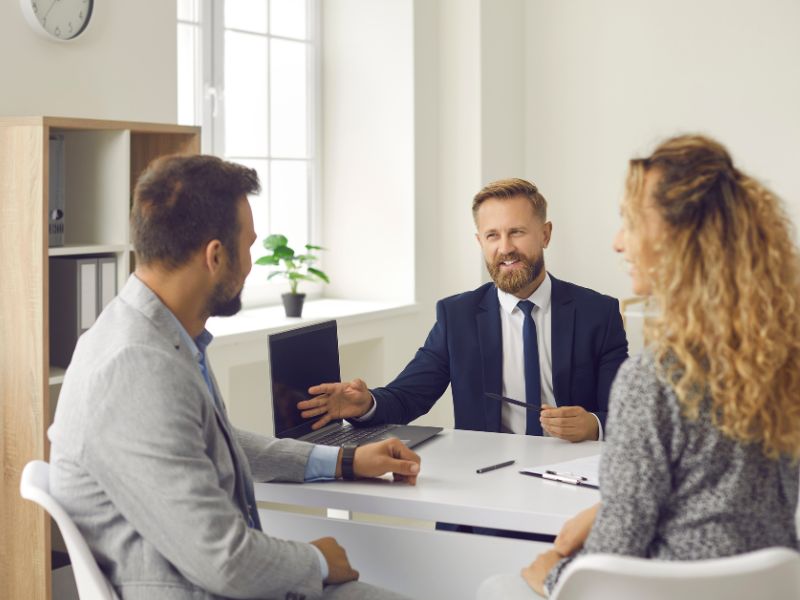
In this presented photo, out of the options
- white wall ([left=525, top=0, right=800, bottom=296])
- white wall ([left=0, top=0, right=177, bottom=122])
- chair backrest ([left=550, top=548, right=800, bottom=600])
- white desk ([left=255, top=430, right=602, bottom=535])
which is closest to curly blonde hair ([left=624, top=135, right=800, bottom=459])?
chair backrest ([left=550, top=548, right=800, bottom=600])

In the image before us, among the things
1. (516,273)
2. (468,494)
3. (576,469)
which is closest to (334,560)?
(468,494)

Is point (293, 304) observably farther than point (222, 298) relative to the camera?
Yes

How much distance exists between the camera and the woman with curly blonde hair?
4.72 ft

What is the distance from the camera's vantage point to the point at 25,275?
2633mm

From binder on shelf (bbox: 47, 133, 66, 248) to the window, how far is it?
151cm

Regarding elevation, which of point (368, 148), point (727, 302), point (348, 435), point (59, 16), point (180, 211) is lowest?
point (348, 435)

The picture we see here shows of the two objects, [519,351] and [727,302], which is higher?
[727,302]

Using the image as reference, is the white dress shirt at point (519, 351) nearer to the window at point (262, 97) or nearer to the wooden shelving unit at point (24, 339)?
the wooden shelving unit at point (24, 339)

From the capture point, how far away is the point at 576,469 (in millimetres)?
2170

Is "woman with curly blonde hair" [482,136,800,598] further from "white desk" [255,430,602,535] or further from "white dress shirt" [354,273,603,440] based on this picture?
"white dress shirt" [354,273,603,440]

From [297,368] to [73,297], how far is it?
0.77 meters

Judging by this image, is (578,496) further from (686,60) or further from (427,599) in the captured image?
(686,60)

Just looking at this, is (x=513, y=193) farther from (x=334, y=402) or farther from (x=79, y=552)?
(x=79, y=552)

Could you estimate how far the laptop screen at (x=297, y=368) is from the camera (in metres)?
2.32
